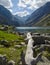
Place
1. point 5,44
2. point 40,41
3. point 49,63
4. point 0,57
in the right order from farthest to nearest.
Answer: point 40,41
point 5,44
point 49,63
point 0,57

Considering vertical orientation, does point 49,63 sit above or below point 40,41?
below

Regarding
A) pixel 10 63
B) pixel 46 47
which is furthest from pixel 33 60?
pixel 46 47

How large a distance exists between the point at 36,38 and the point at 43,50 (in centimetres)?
1225

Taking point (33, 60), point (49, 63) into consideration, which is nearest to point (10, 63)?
point (33, 60)

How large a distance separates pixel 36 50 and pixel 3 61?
14.2 metres

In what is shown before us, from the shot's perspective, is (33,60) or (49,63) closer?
(33,60)

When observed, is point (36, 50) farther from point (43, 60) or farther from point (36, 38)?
point (36, 38)

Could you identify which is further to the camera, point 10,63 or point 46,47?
point 46,47

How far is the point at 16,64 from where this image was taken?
2275cm

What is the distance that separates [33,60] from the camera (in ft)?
68.8

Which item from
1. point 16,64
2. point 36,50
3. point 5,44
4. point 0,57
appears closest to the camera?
point 0,57

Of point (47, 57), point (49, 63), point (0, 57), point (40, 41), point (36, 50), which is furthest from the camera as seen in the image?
point (40, 41)

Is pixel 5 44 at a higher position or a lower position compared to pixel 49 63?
higher

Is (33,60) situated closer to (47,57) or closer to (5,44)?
(47,57)
